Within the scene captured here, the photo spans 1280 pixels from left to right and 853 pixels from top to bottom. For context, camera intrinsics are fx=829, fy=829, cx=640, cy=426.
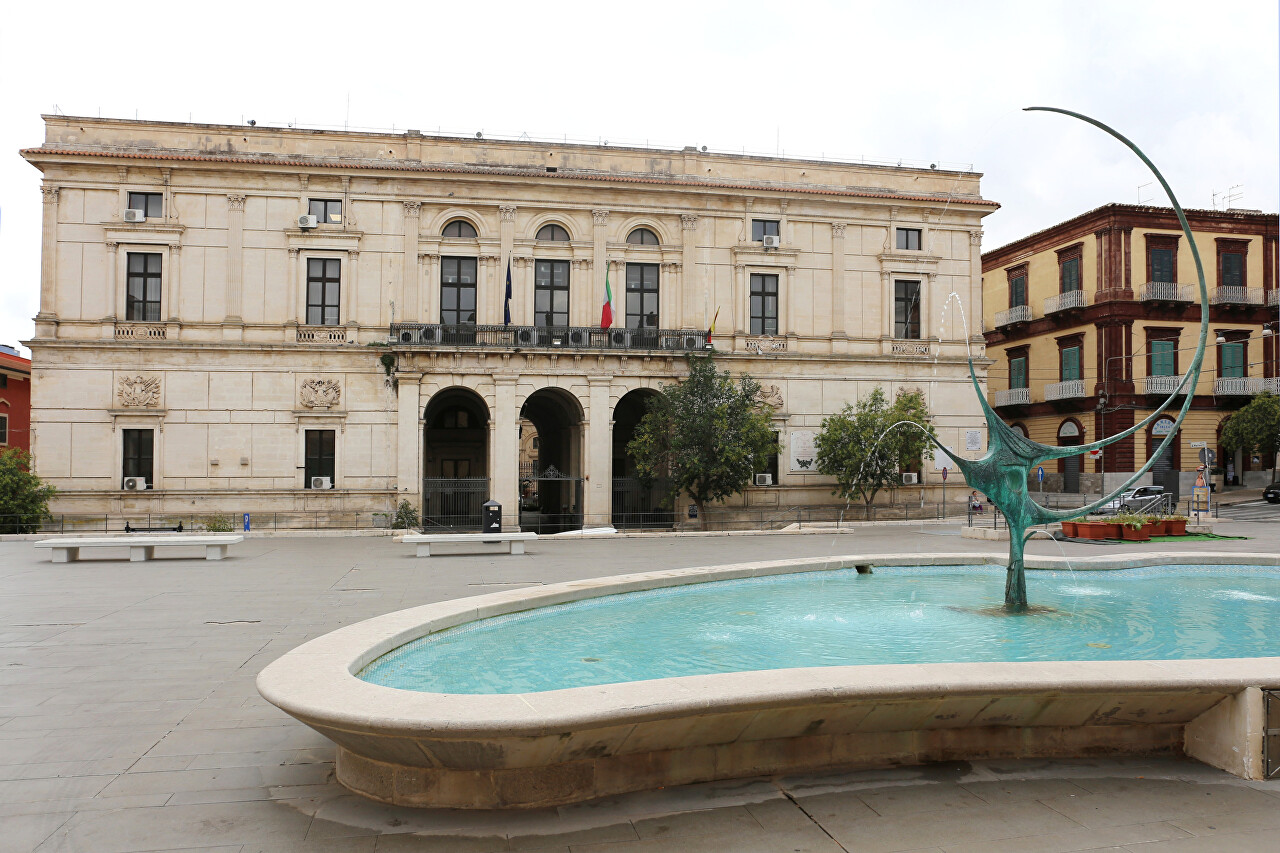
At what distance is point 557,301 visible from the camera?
34.1m

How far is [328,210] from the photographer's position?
32.4 m

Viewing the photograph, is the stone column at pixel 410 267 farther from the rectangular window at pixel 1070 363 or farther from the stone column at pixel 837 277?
the rectangular window at pixel 1070 363

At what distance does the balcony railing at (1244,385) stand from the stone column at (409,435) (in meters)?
40.6

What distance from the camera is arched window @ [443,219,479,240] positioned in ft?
110

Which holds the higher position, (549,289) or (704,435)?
(549,289)

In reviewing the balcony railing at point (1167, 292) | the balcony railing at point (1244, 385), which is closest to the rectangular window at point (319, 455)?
the balcony railing at point (1167, 292)

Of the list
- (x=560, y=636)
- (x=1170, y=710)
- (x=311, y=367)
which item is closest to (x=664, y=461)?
(x=311, y=367)

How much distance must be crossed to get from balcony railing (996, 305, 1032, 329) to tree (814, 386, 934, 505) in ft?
57.0

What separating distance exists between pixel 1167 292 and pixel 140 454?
47.9 m

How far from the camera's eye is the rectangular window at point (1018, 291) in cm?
4841

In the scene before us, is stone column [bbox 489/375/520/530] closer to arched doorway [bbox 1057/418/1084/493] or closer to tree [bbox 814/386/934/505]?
tree [bbox 814/386/934/505]

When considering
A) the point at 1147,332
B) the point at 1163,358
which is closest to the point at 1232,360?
the point at 1163,358

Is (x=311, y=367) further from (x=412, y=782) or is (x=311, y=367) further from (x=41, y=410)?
(x=412, y=782)

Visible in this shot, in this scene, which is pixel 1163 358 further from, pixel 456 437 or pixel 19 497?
pixel 19 497
